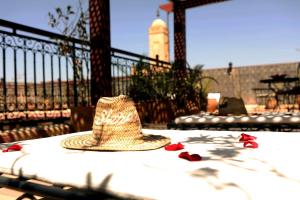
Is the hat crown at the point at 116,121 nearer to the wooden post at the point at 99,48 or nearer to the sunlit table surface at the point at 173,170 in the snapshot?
the sunlit table surface at the point at 173,170

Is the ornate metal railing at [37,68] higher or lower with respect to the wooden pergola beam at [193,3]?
lower

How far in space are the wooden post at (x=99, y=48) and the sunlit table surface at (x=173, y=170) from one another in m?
2.64

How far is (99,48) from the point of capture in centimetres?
425

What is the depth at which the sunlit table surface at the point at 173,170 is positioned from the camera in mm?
894

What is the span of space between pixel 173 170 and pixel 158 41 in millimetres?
11965

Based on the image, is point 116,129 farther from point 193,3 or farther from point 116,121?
point 193,3

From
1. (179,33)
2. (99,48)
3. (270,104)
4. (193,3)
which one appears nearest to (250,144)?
(99,48)

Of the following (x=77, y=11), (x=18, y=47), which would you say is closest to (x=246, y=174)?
(x=18, y=47)

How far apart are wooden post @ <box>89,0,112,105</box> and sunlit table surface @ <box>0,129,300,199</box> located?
2.64 m

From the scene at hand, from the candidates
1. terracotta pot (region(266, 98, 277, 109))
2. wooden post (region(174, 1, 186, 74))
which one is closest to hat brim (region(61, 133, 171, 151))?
wooden post (region(174, 1, 186, 74))

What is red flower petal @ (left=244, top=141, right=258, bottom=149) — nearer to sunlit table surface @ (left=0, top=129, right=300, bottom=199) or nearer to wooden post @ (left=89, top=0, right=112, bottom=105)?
sunlit table surface @ (left=0, top=129, right=300, bottom=199)

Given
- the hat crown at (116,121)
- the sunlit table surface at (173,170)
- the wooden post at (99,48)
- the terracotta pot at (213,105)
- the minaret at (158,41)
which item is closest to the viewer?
the sunlit table surface at (173,170)

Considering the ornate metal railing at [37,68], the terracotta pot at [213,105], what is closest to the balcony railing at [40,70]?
the ornate metal railing at [37,68]

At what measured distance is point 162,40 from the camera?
41.6 feet
